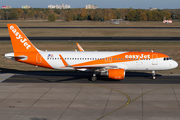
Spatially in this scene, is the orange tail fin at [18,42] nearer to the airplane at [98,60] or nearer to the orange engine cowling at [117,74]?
the airplane at [98,60]

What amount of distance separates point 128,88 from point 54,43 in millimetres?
41762

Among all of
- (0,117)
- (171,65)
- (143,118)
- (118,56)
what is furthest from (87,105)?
(171,65)

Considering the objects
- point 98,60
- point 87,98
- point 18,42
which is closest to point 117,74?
point 98,60

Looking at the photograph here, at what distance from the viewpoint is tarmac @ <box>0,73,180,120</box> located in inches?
873

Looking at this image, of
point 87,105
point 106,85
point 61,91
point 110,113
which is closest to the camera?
point 110,113

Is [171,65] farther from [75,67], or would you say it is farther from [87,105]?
[87,105]

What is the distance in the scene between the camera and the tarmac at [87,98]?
22172mm

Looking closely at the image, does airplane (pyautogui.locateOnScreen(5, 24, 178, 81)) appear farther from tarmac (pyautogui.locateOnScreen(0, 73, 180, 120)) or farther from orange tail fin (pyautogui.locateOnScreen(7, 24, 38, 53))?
tarmac (pyautogui.locateOnScreen(0, 73, 180, 120))

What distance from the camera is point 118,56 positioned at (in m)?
34.8

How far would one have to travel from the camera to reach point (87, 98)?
2708 cm

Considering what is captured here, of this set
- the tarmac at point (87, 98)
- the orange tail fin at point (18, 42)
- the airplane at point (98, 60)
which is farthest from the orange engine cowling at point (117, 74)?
the orange tail fin at point (18, 42)

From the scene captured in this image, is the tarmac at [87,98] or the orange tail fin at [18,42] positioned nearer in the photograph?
the tarmac at [87,98]

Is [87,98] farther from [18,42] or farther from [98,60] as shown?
→ [18,42]

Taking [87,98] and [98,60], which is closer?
[87,98]
